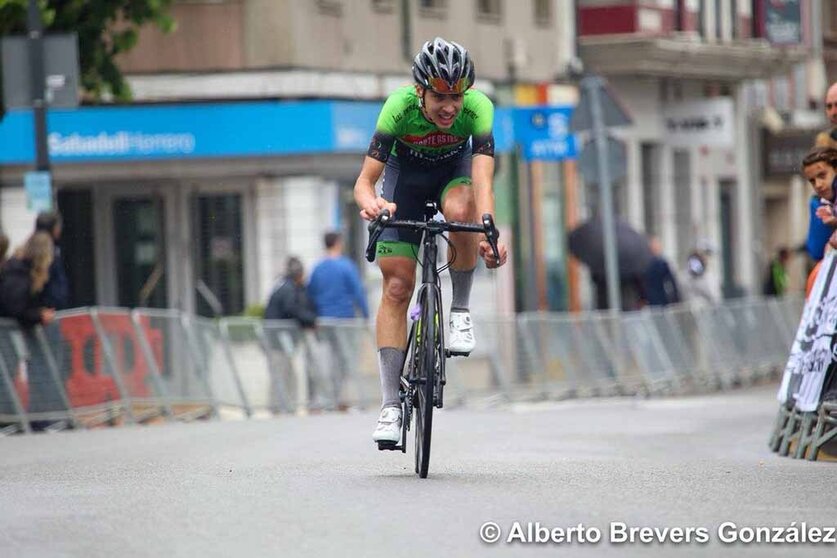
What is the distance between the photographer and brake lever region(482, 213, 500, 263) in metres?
10.3

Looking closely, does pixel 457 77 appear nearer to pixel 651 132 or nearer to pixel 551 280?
pixel 551 280

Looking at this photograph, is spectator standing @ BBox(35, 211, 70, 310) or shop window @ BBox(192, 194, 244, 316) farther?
shop window @ BBox(192, 194, 244, 316)

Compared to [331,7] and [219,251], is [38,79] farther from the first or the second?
[331,7]

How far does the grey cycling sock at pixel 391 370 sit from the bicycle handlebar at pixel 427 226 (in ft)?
2.37

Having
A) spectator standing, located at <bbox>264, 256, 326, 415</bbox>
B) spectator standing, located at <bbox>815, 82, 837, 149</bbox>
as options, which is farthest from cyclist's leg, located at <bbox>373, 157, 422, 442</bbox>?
spectator standing, located at <bbox>264, 256, 326, 415</bbox>

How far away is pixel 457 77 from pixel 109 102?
19.8m

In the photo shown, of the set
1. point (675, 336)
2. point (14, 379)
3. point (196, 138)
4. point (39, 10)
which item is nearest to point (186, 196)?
point (196, 138)

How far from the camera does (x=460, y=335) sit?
11.0 m

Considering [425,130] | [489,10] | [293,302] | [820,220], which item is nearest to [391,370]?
[425,130]

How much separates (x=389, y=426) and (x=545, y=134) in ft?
63.1

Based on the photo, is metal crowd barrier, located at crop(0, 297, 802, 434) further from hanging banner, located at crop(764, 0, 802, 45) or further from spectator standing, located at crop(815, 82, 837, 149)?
hanging banner, located at crop(764, 0, 802, 45)

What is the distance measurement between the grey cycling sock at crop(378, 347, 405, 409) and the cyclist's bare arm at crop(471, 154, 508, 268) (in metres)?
0.70

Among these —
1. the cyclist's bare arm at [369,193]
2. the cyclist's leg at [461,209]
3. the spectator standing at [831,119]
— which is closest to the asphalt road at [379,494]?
the cyclist's leg at [461,209]

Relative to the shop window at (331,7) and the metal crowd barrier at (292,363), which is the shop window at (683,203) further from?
the shop window at (331,7)
